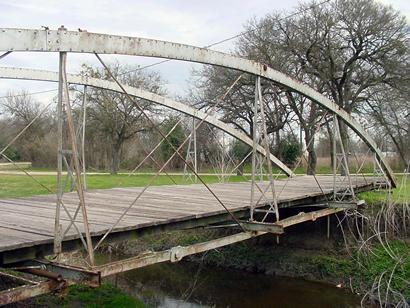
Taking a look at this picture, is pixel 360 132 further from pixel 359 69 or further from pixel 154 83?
pixel 154 83

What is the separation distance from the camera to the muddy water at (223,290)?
10.6m

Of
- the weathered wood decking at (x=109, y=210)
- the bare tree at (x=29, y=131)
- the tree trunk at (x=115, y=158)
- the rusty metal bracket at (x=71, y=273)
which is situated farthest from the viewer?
the bare tree at (x=29, y=131)

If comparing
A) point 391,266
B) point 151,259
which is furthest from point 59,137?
point 391,266

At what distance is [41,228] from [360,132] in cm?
867

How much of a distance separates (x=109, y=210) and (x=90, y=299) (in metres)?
2.66

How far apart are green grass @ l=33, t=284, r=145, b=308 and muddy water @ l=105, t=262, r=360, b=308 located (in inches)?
31.2

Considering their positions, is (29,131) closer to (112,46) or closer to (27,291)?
(112,46)

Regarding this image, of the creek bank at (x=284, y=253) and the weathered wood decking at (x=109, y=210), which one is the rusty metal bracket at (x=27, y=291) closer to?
the weathered wood decking at (x=109, y=210)

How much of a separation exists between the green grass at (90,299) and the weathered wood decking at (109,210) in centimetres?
177

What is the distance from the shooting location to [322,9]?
2036 cm

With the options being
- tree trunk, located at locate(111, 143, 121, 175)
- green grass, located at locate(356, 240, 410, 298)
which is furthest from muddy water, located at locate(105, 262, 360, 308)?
tree trunk, located at locate(111, 143, 121, 175)

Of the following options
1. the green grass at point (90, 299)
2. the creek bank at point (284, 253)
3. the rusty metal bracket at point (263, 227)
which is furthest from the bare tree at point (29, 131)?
the rusty metal bracket at point (263, 227)

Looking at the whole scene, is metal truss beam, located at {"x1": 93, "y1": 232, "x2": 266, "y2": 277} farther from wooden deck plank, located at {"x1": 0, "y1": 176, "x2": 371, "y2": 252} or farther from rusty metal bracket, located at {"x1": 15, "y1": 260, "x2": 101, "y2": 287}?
wooden deck plank, located at {"x1": 0, "y1": 176, "x2": 371, "y2": 252}

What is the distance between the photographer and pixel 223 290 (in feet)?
37.7
